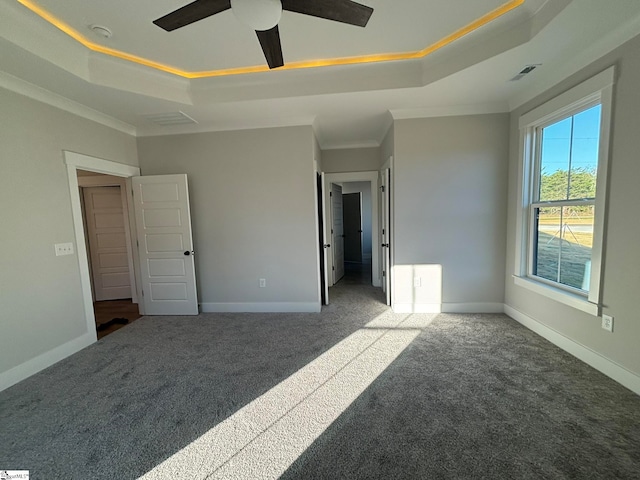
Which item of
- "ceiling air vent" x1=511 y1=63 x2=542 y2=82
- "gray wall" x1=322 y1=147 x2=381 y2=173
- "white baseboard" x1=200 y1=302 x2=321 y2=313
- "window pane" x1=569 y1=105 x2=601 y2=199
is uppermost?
"ceiling air vent" x1=511 y1=63 x2=542 y2=82

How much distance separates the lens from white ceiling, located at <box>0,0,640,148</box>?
1920mm

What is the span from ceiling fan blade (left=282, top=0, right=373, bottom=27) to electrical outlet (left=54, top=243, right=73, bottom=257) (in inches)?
122

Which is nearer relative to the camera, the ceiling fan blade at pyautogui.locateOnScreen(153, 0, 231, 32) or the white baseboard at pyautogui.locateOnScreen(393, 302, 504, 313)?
the ceiling fan blade at pyautogui.locateOnScreen(153, 0, 231, 32)

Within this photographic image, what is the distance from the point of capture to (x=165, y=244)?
3730 mm

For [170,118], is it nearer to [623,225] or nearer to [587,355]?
[623,225]

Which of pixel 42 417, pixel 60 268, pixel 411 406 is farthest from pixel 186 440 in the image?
pixel 60 268

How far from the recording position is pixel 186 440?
1.63 meters

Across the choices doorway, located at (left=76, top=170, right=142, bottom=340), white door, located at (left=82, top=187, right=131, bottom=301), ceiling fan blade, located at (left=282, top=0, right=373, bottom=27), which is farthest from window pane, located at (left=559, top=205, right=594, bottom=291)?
white door, located at (left=82, top=187, right=131, bottom=301)

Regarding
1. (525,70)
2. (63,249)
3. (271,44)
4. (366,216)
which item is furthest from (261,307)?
(366,216)

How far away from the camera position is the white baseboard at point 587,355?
76.9 inches

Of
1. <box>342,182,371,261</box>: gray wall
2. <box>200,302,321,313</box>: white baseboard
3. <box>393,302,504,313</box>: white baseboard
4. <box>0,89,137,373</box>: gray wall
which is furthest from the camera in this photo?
<box>342,182,371,261</box>: gray wall

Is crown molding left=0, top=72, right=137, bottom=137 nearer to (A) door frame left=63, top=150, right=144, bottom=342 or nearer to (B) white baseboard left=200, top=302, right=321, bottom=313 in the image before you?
(A) door frame left=63, top=150, right=144, bottom=342

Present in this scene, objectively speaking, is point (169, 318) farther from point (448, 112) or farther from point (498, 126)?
point (498, 126)

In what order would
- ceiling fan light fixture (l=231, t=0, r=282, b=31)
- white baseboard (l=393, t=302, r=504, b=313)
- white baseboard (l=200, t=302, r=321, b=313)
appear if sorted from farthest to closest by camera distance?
1. white baseboard (l=200, t=302, r=321, b=313)
2. white baseboard (l=393, t=302, r=504, b=313)
3. ceiling fan light fixture (l=231, t=0, r=282, b=31)
